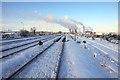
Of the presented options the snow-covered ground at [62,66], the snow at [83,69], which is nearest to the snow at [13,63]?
the snow-covered ground at [62,66]

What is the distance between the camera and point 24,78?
37.6 ft

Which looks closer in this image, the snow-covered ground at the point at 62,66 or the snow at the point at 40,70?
the snow at the point at 40,70

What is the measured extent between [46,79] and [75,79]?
1454 mm

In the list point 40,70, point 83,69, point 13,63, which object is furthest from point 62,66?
point 13,63

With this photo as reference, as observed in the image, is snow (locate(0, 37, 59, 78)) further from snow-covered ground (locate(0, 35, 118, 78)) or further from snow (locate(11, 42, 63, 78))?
snow (locate(11, 42, 63, 78))

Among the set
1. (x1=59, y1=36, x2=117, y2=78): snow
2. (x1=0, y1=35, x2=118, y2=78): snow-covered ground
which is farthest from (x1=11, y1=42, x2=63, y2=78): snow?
(x1=59, y1=36, x2=117, y2=78): snow

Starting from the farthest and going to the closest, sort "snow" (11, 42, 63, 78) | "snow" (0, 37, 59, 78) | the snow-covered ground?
"snow" (0, 37, 59, 78) → the snow-covered ground → "snow" (11, 42, 63, 78)

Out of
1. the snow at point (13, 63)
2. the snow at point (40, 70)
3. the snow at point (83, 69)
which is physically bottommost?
the snow at point (83, 69)

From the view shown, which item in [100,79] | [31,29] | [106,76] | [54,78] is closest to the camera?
[54,78]

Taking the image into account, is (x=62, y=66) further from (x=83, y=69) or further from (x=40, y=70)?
(x=40, y=70)

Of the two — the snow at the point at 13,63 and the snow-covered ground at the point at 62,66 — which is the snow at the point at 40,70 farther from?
the snow at the point at 13,63

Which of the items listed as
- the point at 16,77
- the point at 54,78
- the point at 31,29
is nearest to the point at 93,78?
the point at 54,78

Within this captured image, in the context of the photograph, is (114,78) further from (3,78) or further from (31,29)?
(31,29)

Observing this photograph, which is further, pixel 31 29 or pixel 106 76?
pixel 31 29
